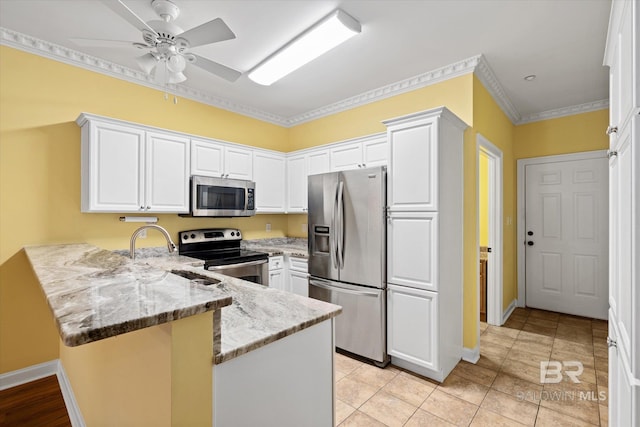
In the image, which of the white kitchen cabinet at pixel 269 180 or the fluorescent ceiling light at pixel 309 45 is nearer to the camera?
the fluorescent ceiling light at pixel 309 45

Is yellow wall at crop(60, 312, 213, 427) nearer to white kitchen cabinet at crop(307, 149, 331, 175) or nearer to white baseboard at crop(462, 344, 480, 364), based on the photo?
white baseboard at crop(462, 344, 480, 364)

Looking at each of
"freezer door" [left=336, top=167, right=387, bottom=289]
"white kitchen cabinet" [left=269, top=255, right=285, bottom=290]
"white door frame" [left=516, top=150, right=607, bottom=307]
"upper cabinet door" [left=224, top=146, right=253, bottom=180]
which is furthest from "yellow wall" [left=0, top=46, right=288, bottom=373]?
"white door frame" [left=516, top=150, right=607, bottom=307]

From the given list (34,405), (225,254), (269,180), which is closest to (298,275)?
(225,254)

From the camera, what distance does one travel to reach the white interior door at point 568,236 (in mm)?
3865

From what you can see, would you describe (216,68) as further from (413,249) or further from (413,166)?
(413,249)

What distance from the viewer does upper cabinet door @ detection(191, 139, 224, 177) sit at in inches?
127

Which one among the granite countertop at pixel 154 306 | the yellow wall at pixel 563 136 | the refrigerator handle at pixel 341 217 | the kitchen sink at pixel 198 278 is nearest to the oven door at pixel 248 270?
the refrigerator handle at pixel 341 217

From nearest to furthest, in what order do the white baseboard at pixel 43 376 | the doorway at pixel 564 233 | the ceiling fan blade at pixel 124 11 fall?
the ceiling fan blade at pixel 124 11 < the white baseboard at pixel 43 376 < the doorway at pixel 564 233

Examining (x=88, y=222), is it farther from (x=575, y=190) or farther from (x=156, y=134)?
(x=575, y=190)

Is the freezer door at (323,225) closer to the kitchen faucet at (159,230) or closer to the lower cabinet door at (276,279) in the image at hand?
the lower cabinet door at (276,279)

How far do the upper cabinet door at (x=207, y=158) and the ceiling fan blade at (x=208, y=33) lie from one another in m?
1.49

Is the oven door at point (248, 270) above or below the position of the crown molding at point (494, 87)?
below

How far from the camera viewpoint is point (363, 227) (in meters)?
2.74

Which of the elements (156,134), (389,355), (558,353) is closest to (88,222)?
(156,134)
